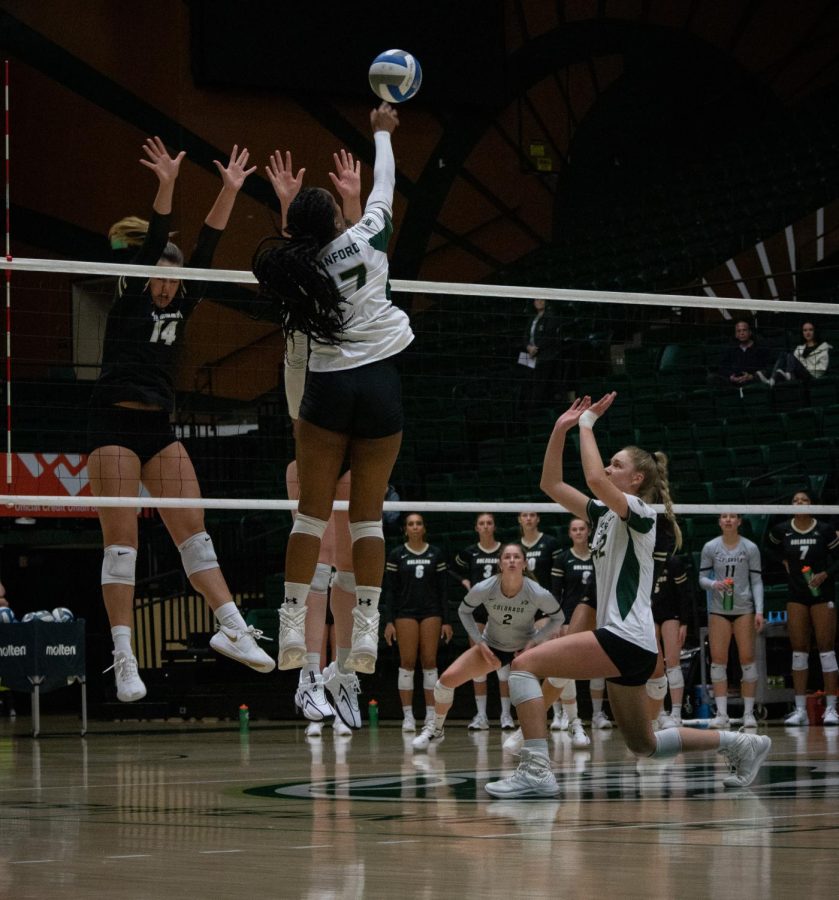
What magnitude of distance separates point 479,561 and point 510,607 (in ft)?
7.88

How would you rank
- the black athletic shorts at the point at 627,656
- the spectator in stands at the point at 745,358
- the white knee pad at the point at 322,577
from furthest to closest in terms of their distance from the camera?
the spectator in stands at the point at 745,358
the white knee pad at the point at 322,577
the black athletic shorts at the point at 627,656

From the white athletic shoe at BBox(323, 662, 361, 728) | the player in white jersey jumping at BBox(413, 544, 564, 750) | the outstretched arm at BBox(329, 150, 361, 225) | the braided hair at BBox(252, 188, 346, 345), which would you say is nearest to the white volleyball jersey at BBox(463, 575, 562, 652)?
the player in white jersey jumping at BBox(413, 544, 564, 750)

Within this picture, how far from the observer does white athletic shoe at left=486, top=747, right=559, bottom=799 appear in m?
6.99

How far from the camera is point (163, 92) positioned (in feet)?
61.5

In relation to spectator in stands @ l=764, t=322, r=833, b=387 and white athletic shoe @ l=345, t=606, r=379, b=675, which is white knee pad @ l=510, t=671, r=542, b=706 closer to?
white athletic shoe @ l=345, t=606, r=379, b=675

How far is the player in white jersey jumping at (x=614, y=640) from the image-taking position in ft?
22.1

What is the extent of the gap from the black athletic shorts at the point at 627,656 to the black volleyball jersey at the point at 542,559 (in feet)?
24.6

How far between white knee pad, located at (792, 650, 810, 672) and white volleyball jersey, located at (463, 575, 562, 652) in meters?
2.69

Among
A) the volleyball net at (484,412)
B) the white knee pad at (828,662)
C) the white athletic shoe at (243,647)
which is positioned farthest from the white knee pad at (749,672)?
the white athletic shoe at (243,647)

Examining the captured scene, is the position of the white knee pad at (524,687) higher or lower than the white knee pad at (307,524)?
lower

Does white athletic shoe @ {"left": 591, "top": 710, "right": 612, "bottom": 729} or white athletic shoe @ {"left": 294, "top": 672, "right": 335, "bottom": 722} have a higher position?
white athletic shoe @ {"left": 294, "top": 672, "right": 335, "bottom": 722}

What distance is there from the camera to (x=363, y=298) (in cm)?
561

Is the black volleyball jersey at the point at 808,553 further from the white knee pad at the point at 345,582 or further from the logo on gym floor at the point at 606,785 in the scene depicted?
the white knee pad at the point at 345,582

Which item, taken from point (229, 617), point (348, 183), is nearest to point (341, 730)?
point (229, 617)
